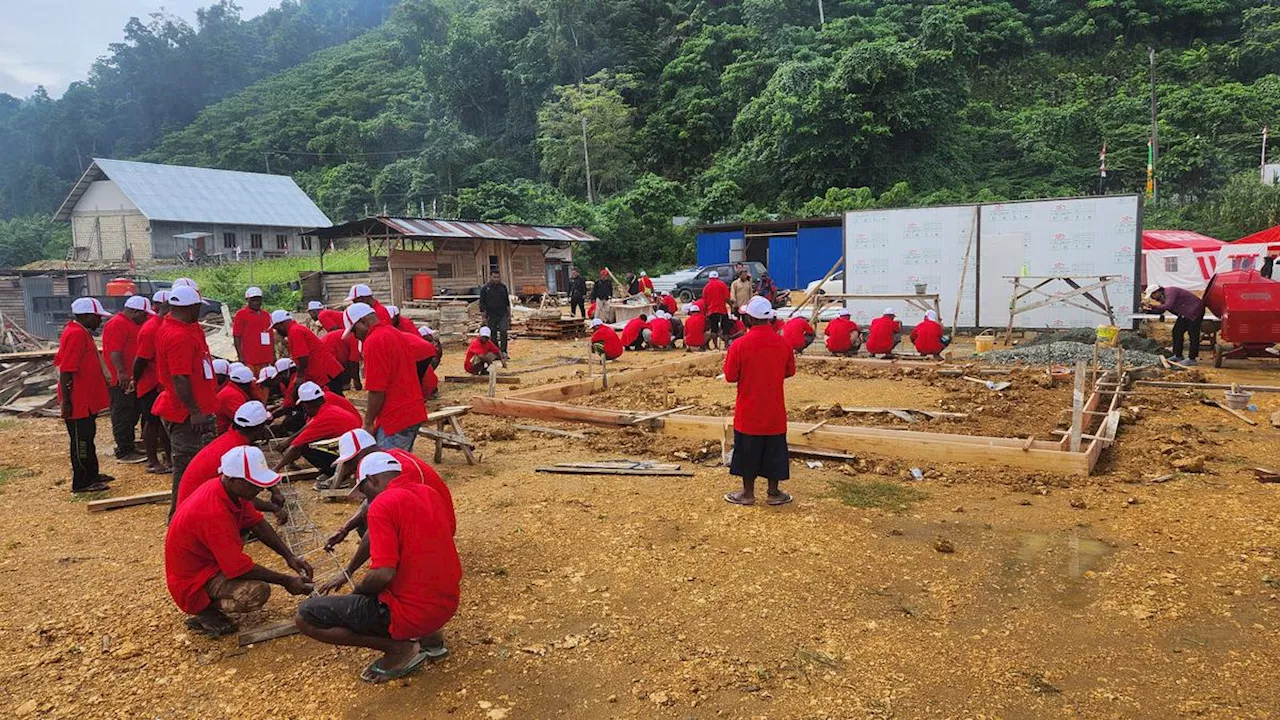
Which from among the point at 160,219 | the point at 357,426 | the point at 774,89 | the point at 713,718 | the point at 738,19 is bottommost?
the point at 713,718

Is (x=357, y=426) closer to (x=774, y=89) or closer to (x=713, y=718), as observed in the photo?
(x=713, y=718)

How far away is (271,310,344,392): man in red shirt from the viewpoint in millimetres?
7949

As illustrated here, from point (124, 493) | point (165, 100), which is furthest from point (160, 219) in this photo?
point (165, 100)

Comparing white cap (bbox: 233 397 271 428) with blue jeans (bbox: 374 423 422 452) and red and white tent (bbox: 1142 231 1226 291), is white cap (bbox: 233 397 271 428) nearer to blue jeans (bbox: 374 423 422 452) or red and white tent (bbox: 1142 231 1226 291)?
blue jeans (bbox: 374 423 422 452)

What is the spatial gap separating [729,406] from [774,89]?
3432cm

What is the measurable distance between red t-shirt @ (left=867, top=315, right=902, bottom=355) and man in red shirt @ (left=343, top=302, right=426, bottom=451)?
9.46 m

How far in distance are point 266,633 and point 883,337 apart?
36.9 feet

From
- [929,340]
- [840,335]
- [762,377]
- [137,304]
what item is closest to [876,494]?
[762,377]

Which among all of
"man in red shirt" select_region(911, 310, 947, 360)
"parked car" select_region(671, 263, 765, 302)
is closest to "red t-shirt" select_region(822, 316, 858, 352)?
"man in red shirt" select_region(911, 310, 947, 360)

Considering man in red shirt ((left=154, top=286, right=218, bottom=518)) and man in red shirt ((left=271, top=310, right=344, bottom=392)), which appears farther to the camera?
man in red shirt ((left=271, top=310, right=344, bottom=392))

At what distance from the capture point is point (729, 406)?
962 cm

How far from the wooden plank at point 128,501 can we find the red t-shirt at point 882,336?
10652 mm

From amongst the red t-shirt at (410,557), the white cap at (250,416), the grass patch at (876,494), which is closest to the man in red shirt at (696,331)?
the grass patch at (876,494)

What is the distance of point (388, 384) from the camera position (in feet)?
18.0
